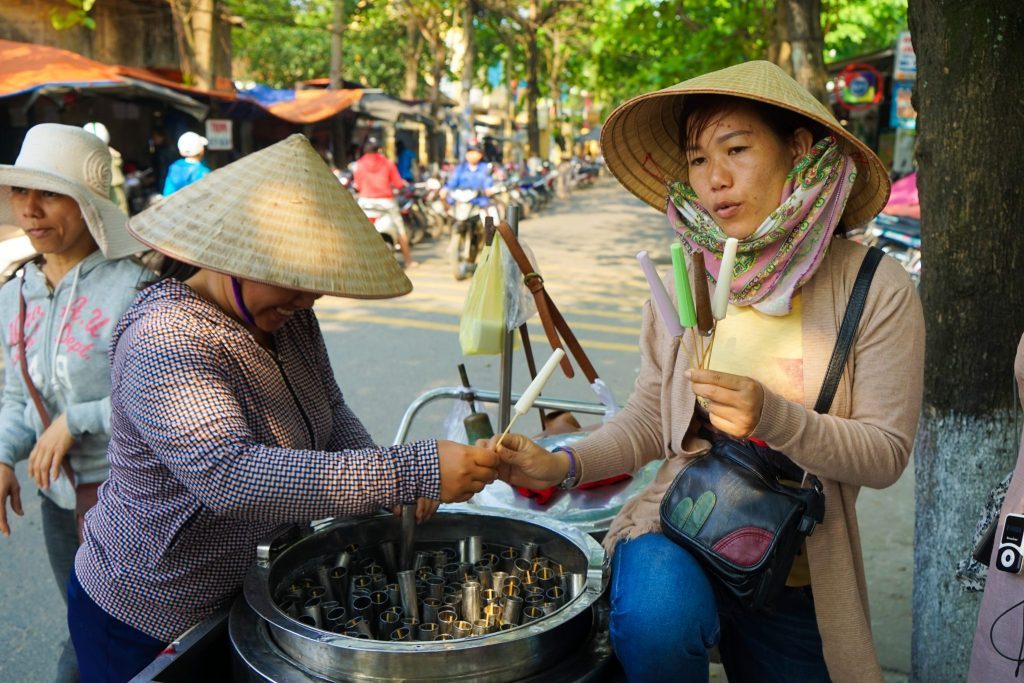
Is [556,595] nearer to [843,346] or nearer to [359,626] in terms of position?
[359,626]

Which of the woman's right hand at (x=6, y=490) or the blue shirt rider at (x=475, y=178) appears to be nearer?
the woman's right hand at (x=6, y=490)

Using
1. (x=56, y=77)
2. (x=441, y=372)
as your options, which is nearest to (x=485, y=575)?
(x=441, y=372)

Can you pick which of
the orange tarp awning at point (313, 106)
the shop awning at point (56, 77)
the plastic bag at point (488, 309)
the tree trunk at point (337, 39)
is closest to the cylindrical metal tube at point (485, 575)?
the plastic bag at point (488, 309)

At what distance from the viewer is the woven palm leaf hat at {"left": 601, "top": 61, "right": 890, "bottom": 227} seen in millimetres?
1809

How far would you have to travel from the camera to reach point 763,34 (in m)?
12.5

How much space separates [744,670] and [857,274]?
2.92ft

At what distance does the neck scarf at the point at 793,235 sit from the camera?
1.77 metres

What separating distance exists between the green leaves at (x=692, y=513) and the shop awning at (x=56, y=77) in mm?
12235

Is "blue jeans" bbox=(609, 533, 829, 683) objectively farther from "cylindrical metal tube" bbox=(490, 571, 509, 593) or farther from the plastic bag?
the plastic bag

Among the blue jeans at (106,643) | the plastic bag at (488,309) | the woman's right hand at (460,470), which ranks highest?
the plastic bag at (488,309)

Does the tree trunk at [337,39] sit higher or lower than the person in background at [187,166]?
higher

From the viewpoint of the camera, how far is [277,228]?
1780 mm

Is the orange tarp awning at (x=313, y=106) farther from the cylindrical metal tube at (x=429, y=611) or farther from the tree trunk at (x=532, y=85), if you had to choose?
the cylindrical metal tube at (x=429, y=611)

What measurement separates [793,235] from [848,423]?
0.37 m
